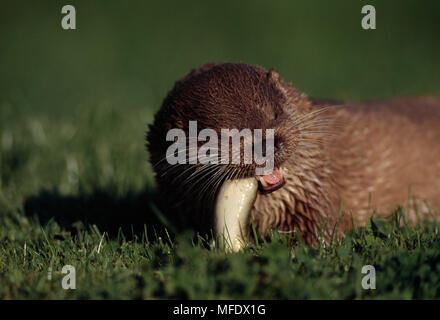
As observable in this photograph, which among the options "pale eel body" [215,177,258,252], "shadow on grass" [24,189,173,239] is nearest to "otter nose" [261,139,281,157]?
"pale eel body" [215,177,258,252]

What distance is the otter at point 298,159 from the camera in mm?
3387

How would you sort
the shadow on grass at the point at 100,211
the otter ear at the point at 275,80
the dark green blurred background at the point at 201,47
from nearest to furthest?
1. the otter ear at the point at 275,80
2. the shadow on grass at the point at 100,211
3. the dark green blurred background at the point at 201,47

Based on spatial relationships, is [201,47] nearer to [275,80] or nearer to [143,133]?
[143,133]

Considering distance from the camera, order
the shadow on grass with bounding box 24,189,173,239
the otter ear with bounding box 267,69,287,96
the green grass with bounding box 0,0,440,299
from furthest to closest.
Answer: the shadow on grass with bounding box 24,189,173,239 → the otter ear with bounding box 267,69,287,96 → the green grass with bounding box 0,0,440,299

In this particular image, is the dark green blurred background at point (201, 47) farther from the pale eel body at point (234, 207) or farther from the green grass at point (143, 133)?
the pale eel body at point (234, 207)

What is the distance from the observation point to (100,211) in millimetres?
4621

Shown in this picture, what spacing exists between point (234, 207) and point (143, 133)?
12.5ft

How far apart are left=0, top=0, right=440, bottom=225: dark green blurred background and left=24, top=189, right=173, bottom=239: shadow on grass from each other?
0.13ft

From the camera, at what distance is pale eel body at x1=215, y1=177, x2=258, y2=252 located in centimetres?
334

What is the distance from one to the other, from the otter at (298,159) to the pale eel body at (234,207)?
0.02 metres

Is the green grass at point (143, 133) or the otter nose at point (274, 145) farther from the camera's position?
the otter nose at point (274, 145)
